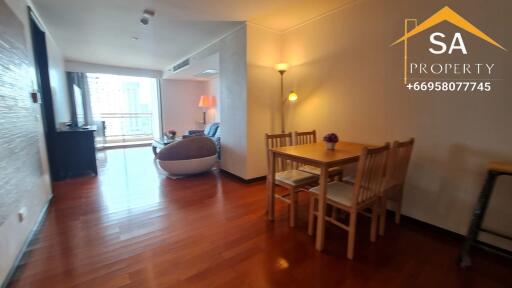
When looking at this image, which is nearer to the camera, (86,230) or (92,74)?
(86,230)

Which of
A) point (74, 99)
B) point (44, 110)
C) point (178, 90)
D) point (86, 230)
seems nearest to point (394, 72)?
point (86, 230)

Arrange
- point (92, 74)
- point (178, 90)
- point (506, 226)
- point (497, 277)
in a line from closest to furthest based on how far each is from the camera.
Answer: point (497, 277)
point (506, 226)
point (92, 74)
point (178, 90)

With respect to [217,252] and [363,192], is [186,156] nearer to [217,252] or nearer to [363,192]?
[217,252]

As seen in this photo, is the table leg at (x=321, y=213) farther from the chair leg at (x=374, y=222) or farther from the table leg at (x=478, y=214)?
the table leg at (x=478, y=214)

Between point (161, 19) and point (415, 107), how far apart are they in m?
3.41

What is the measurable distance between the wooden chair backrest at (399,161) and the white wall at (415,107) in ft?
0.81

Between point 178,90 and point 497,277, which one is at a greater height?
point 178,90

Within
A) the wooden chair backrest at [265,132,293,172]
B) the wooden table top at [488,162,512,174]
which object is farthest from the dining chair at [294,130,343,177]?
the wooden table top at [488,162,512,174]

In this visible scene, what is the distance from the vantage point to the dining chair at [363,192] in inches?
66.7

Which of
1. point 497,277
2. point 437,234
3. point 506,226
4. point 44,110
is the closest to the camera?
point 497,277

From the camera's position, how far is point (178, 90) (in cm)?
745

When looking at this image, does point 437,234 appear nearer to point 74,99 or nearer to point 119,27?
point 119,27

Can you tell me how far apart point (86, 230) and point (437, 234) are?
3412 mm

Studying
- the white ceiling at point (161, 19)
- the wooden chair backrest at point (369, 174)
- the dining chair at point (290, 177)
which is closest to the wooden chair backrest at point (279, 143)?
the dining chair at point (290, 177)
